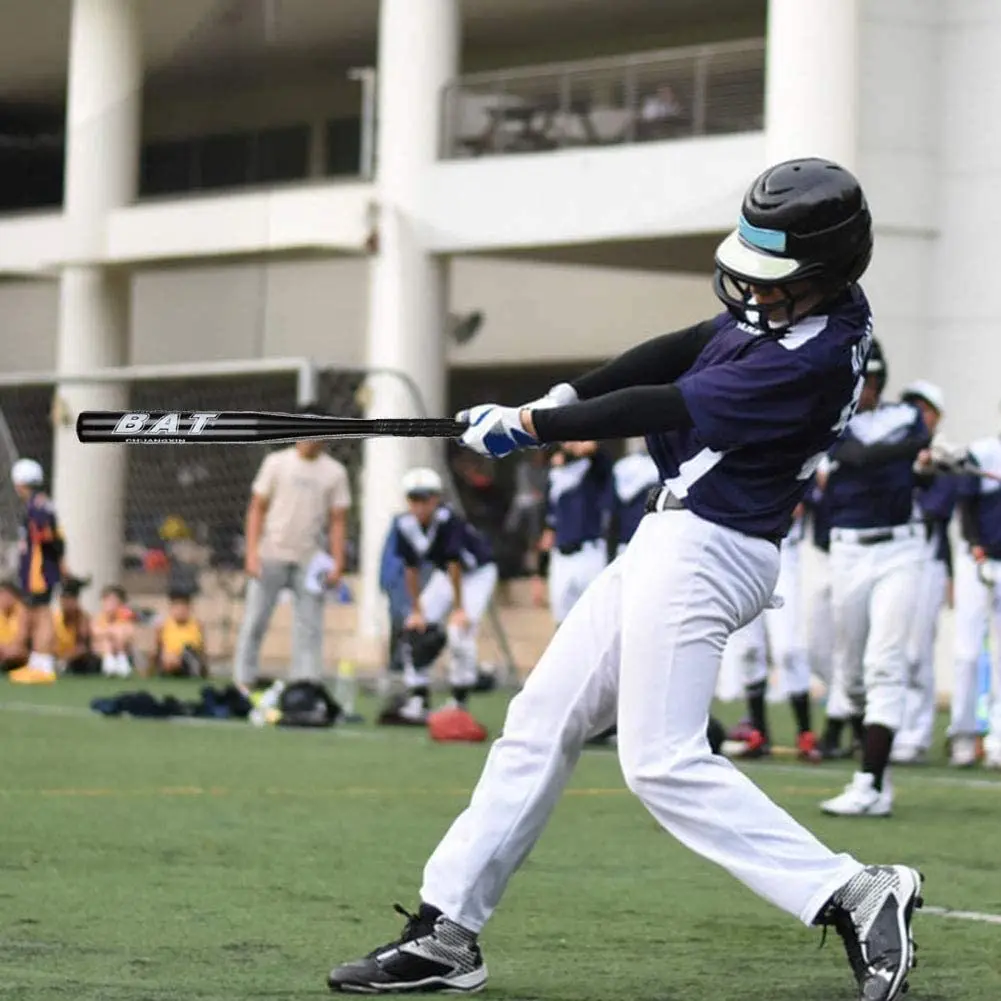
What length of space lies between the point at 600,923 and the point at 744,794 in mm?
1563

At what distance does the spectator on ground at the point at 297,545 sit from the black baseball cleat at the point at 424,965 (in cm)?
1168

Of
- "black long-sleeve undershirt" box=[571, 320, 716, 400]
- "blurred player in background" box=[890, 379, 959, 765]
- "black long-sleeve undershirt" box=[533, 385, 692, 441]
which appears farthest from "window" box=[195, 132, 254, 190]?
"black long-sleeve undershirt" box=[533, 385, 692, 441]

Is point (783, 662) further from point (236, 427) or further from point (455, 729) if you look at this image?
point (236, 427)

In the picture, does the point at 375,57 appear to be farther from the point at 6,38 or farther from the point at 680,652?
the point at 680,652

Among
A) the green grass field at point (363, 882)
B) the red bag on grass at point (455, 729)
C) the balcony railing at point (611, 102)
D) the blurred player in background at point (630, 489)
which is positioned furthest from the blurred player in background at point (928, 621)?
the balcony railing at point (611, 102)

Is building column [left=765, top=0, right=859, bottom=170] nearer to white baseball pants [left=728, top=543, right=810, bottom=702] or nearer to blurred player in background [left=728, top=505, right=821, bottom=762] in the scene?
blurred player in background [left=728, top=505, right=821, bottom=762]

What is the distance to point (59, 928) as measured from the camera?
7.14m

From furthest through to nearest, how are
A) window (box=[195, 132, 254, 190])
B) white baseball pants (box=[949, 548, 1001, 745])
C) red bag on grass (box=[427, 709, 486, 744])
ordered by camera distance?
window (box=[195, 132, 254, 190]) < red bag on grass (box=[427, 709, 486, 744]) < white baseball pants (box=[949, 548, 1001, 745])

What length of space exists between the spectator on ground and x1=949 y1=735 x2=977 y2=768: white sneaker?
5.41 metres

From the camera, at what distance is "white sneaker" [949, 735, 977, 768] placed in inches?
575

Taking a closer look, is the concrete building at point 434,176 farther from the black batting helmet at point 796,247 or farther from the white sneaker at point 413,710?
the black batting helmet at point 796,247

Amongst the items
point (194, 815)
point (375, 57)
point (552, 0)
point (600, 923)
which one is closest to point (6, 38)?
point (375, 57)

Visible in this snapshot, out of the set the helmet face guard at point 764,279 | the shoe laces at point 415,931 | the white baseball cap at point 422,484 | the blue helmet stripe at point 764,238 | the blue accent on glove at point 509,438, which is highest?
the blue helmet stripe at point 764,238

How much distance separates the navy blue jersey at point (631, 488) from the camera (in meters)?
16.1
